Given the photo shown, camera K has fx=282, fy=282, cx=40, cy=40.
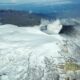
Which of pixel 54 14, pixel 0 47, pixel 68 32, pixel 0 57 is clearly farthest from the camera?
pixel 54 14

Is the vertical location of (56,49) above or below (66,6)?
below

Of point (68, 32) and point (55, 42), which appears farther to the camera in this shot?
point (68, 32)

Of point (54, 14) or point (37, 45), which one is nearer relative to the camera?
point (37, 45)

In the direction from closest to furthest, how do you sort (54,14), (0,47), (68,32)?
(0,47)
(68,32)
(54,14)

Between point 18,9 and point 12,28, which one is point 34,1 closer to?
point 18,9

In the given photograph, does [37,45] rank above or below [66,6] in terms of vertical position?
below

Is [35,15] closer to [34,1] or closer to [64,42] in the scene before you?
[34,1]

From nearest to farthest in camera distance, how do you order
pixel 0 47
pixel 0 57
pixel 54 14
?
pixel 0 57 → pixel 0 47 → pixel 54 14

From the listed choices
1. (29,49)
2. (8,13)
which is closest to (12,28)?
(8,13)

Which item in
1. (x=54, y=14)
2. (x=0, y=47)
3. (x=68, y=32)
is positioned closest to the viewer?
(x=0, y=47)

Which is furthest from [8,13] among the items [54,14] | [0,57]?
[0,57]
